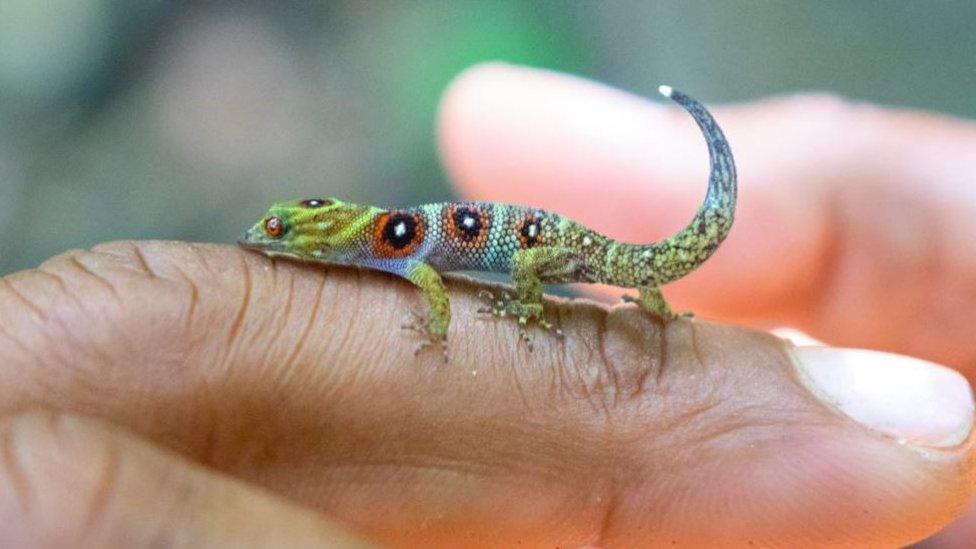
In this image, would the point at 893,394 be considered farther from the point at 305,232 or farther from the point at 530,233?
the point at 305,232

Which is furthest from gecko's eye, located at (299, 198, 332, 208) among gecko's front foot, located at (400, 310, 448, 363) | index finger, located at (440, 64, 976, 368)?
index finger, located at (440, 64, 976, 368)

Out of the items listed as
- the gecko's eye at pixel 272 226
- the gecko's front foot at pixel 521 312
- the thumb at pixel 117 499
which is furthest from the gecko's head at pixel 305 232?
the thumb at pixel 117 499

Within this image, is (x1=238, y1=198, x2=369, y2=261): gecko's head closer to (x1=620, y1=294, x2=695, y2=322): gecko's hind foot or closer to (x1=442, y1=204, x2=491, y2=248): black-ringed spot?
(x1=442, y1=204, x2=491, y2=248): black-ringed spot

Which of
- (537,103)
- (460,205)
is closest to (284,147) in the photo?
(537,103)

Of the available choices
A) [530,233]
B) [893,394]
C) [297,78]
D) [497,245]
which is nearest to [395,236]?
[497,245]

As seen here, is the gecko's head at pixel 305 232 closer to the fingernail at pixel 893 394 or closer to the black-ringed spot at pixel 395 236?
the black-ringed spot at pixel 395 236
